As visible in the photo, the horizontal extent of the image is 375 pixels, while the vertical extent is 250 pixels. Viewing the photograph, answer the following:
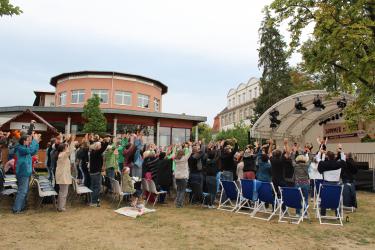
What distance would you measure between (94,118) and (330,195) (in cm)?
2023

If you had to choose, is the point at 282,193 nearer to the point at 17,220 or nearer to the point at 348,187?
the point at 348,187

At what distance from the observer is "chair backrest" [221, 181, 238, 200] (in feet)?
31.5

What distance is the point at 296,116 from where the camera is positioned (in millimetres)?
21156

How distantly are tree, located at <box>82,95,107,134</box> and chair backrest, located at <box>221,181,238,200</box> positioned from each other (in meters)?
17.1

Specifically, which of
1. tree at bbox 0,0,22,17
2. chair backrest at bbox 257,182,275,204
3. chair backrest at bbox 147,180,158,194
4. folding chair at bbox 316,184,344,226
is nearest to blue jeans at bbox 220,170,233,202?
chair backrest at bbox 257,182,275,204

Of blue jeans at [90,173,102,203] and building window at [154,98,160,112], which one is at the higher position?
building window at [154,98,160,112]

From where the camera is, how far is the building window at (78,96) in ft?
112

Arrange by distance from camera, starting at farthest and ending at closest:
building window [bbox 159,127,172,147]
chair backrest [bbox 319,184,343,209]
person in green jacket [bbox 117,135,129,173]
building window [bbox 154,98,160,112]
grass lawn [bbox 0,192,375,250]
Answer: building window [bbox 154,98,160,112] < building window [bbox 159,127,172,147] < person in green jacket [bbox 117,135,129,173] < chair backrest [bbox 319,184,343,209] < grass lawn [bbox 0,192,375,250]

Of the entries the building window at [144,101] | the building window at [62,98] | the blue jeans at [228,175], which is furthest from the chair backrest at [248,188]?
the building window at [62,98]

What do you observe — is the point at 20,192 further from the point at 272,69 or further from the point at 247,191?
the point at 272,69

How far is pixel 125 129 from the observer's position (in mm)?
29250

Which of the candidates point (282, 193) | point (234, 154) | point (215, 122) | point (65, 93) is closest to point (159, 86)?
point (65, 93)

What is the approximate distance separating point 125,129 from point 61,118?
5532 mm

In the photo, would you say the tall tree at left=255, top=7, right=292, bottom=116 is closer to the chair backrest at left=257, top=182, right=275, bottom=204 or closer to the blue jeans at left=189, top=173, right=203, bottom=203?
the blue jeans at left=189, top=173, right=203, bottom=203
